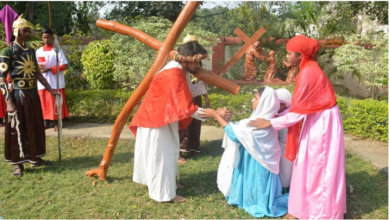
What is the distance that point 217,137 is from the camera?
23.2 ft

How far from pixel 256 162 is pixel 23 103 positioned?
10.9 ft

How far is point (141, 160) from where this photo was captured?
13.6ft

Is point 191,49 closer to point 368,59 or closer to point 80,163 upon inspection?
point 80,163

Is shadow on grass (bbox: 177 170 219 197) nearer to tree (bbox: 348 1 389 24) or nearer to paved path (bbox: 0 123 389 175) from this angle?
paved path (bbox: 0 123 389 175)

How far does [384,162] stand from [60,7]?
498 inches

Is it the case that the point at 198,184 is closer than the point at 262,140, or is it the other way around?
the point at 262,140

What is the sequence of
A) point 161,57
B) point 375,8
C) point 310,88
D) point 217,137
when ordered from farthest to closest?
1. point 375,8
2. point 217,137
3. point 161,57
4. point 310,88

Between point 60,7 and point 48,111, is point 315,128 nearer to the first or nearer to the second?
point 48,111

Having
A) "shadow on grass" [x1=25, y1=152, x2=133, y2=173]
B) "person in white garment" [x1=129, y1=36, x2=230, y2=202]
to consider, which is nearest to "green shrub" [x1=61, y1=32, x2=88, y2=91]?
"shadow on grass" [x1=25, y1=152, x2=133, y2=173]

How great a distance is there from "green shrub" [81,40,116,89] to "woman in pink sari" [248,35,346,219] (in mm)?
7455

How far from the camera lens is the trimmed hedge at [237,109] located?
22.3ft

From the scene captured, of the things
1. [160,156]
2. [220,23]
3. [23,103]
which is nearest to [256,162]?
[160,156]

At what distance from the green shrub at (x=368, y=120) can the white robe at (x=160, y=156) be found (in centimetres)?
451

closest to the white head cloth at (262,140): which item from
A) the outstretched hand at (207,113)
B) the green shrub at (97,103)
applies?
the outstretched hand at (207,113)
